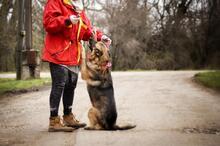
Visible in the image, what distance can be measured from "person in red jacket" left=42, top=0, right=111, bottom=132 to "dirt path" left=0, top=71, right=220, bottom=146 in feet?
1.52

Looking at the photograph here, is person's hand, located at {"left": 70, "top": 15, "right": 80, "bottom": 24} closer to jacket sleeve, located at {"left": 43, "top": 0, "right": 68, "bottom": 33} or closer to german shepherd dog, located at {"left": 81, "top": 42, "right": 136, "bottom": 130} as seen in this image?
jacket sleeve, located at {"left": 43, "top": 0, "right": 68, "bottom": 33}

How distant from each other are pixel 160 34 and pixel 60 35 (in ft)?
80.4

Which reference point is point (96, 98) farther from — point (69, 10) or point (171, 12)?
point (171, 12)

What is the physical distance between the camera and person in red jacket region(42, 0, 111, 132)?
21.2ft

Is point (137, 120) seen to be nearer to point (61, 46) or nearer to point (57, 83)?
point (57, 83)

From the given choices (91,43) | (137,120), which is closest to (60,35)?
(91,43)

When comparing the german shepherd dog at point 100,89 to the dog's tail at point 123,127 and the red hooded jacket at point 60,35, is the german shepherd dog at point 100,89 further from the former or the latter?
the red hooded jacket at point 60,35

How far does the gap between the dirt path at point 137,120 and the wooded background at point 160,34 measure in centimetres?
1698

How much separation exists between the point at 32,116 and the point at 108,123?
79.2 inches

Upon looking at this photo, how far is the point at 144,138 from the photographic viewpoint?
19.6 ft

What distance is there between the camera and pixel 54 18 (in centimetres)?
642

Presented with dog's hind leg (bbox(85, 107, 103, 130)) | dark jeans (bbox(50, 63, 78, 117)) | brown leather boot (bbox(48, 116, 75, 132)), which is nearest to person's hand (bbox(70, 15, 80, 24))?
dark jeans (bbox(50, 63, 78, 117))

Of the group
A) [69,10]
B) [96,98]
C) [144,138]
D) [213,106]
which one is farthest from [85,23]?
[213,106]

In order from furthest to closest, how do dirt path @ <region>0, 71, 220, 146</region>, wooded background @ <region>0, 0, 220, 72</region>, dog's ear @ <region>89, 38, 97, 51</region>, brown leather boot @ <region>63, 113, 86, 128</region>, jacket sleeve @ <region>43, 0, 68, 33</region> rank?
1. wooded background @ <region>0, 0, 220, 72</region>
2. brown leather boot @ <region>63, 113, 86, 128</region>
3. dog's ear @ <region>89, 38, 97, 51</region>
4. jacket sleeve @ <region>43, 0, 68, 33</region>
5. dirt path @ <region>0, 71, 220, 146</region>
